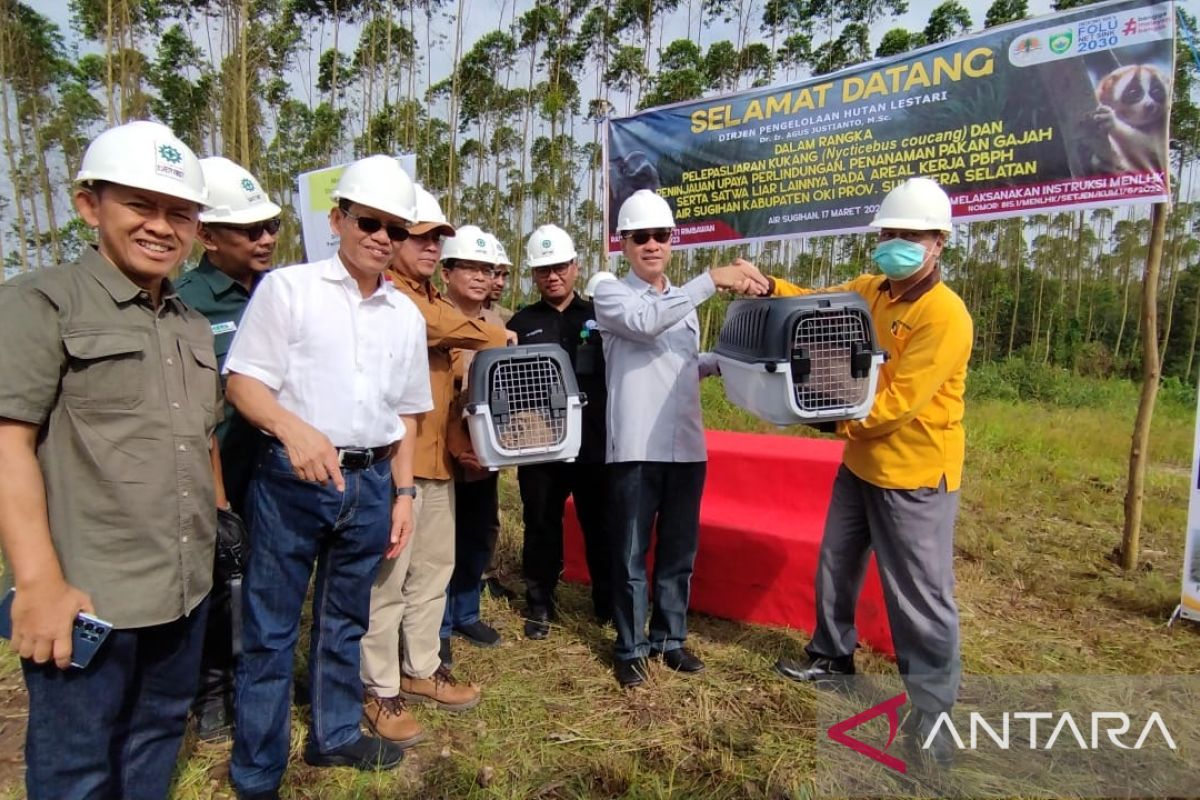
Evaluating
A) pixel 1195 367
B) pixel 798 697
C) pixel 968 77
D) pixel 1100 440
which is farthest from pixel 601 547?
pixel 1195 367

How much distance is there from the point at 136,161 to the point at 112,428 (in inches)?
21.6

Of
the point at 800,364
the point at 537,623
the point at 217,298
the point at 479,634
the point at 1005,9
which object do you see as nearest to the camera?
the point at 800,364

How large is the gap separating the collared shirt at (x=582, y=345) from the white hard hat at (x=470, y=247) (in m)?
0.43

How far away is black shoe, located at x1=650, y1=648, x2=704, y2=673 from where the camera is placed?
9.12ft

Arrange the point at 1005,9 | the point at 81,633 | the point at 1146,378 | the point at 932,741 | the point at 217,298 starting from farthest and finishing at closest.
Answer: the point at 1005,9
the point at 1146,378
the point at 217,298
the point at 932,741
the point at 81,633

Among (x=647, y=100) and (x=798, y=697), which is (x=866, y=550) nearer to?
(x=798, y=697)

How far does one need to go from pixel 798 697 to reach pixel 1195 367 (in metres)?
21.8

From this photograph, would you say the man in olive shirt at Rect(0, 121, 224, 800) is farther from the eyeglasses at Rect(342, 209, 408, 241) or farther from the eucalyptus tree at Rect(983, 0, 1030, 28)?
the eucalyptus tree at Rect(983, 0, 1030, 28)

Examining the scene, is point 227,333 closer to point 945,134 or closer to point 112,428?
→ point 112,428

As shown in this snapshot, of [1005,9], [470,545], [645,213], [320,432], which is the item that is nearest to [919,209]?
[645,213]

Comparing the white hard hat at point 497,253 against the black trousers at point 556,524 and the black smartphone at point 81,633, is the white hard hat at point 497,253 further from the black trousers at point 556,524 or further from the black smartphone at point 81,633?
the black smartphone at point 81,633

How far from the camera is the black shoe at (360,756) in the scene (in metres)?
2.15

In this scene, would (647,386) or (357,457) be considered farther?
(647,386)

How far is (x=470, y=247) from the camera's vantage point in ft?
9.73
